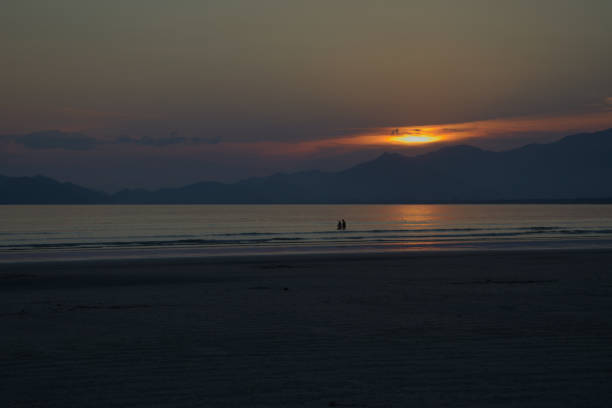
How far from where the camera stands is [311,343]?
968 centimetres

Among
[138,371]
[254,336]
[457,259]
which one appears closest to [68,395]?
[138,371]

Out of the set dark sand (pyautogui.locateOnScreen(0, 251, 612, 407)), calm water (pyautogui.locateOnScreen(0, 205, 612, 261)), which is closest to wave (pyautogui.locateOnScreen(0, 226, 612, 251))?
calm water (pyautogui.locateOnScreen(0, 205, 612, 261))

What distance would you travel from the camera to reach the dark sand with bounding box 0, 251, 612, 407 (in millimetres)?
6910

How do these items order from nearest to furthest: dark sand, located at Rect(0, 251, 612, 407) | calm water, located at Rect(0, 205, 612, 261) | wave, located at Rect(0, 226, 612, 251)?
dark sand, located at Rect(0, 251, 612, 407) → calm water, located at Rect(0, 205, 612, 261) → wave, located at Rect(0, 226, 612, 251)

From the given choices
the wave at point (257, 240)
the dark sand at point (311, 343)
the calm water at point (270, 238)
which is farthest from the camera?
the wave at point (257, 240)

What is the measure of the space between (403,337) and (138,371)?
441 centimetres

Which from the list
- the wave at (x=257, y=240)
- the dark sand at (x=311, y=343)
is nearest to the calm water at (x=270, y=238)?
the wave at (x=257, y=240)

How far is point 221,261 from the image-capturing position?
98.7 feet

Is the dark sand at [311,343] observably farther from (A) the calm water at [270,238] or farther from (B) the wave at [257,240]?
(B) the wave at [257,240]

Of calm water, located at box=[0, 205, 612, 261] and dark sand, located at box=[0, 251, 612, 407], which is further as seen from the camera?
calm water, located at box=[0, 205, 612, 261]

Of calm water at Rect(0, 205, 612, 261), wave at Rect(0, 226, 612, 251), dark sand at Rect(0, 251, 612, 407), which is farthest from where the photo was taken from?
wave at Rect(0, 226, 612, 251)

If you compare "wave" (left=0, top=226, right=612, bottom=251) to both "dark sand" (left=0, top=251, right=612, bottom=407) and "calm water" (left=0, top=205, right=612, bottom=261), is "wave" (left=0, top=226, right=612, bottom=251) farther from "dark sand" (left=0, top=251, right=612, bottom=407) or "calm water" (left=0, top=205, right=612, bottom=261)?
"dark sand" (left=0, top=251, right=612, bottom=407)

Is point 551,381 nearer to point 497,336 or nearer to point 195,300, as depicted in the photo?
→ point 497,336

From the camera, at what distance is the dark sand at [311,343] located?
22.7 feet
